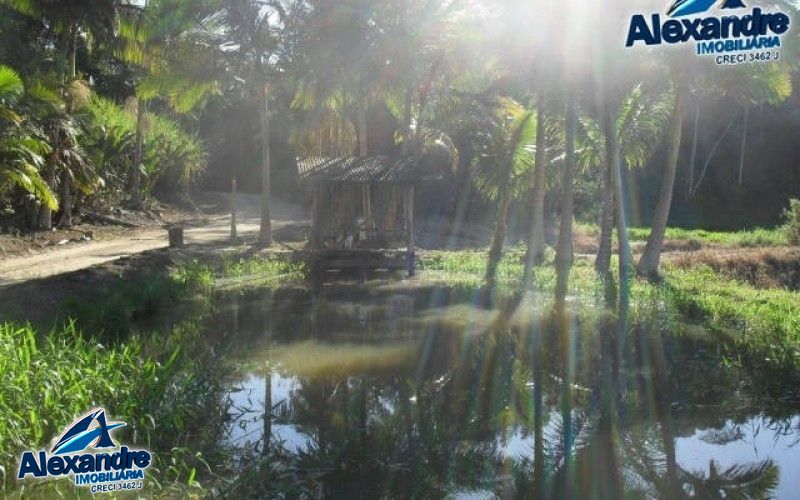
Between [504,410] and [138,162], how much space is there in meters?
24.8

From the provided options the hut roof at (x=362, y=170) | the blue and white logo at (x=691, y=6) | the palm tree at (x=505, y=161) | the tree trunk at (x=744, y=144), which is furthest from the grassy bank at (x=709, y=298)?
the tree trunk at (x=744, y=144)

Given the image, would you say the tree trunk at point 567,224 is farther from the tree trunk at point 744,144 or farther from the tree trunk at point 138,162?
the tree trunk at point 744,144

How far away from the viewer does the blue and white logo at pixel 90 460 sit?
6.13 meters

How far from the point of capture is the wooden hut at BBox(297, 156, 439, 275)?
20.0m

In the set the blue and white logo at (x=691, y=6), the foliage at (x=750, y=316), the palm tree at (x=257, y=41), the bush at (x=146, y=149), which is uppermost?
the palm tree at (x=257, y=41)

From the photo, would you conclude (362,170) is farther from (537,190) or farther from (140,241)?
(140,241)

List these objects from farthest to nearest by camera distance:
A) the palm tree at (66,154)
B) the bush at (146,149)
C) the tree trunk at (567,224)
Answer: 1. the bush at (146,149)
2. the palm tree at (66,154)
3. the tree trunk at (567,224)

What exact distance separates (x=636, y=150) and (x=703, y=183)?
20314 mm

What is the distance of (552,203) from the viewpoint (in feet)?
104

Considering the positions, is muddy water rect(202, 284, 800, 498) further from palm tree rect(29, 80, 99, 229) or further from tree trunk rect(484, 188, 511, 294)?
palm tree rect(29, 80, 99, 229)

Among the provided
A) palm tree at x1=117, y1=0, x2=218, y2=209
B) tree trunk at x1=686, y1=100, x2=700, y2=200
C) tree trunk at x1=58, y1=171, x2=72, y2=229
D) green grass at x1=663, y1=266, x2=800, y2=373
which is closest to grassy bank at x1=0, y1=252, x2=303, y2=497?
green grass at x1=663, y1=266, x2=800, y2=373

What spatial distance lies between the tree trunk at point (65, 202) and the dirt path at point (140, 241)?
1423 mm

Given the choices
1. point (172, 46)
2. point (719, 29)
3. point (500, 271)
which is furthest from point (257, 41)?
point (719, 29)

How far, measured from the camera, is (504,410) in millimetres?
9016
